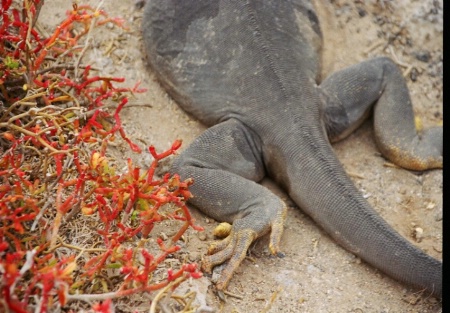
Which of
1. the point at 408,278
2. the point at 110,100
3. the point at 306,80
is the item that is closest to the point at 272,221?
the point at 408,278

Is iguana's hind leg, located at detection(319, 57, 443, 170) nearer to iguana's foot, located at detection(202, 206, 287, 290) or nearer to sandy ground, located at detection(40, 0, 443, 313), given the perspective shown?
sandy ground, located at detection(40, 0, 443, 313)

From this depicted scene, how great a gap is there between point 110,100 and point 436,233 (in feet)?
8.35

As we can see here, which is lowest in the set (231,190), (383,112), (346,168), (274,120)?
(346,168)

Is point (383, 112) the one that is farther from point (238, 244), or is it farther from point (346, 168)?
point (238, 244)

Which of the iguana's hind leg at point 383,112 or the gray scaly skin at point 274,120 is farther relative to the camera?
the iguana's hind leg at point 383,112

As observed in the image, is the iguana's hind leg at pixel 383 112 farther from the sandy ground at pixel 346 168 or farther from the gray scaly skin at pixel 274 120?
the sandy ground at pixel 346 168

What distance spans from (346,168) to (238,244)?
4.49 feet

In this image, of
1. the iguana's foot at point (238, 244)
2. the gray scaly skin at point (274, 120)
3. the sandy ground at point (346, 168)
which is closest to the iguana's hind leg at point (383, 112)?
the gray scaly skin at point (274, 120)

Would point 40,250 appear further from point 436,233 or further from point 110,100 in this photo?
point 436,233

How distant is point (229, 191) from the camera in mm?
4266

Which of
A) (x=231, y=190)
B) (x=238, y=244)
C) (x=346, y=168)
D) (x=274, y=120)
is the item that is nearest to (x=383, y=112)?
(x=346, y=168)

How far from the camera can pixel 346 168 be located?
4.96 m

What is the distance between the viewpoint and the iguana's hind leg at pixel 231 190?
3988 millimetres

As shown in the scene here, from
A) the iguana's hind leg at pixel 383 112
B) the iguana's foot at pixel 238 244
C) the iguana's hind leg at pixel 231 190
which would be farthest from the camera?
the iguana's hind leg at pixel 383 112
